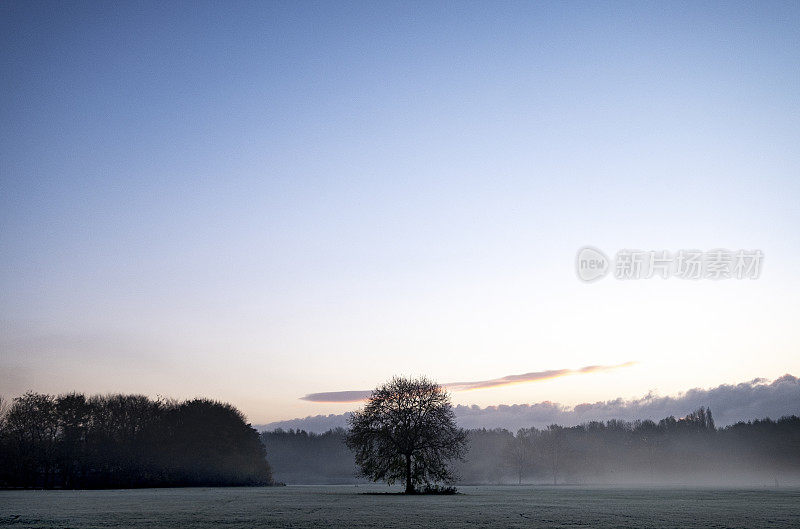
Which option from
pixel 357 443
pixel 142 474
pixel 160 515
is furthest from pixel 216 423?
pixel 160 515

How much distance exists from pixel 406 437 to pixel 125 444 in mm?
78878

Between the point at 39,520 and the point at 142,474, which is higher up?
the point at 39,520

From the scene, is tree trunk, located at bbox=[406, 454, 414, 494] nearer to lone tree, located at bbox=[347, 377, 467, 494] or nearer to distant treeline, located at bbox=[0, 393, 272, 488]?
lone tree, located at bbox=[347, 377, 467, 494]

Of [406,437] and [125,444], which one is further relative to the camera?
[125,444]

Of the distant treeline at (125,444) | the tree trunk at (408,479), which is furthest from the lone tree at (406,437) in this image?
the distant treeline at (125,444)

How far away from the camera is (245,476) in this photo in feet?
424

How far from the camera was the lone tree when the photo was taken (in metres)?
73.5

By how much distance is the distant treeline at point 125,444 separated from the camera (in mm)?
104125

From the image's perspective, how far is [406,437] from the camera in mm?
74188

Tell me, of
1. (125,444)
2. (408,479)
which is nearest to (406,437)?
(408,479)

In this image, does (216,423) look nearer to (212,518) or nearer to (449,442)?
(449,442)

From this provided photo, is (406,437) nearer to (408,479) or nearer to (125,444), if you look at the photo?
(408,479)

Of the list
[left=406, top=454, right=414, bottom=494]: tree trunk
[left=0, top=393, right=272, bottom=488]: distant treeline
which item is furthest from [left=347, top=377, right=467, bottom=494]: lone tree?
[left=0, top=393, right=272, bottom=488]: distant treeline

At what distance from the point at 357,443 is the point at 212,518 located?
4458 centimetres
